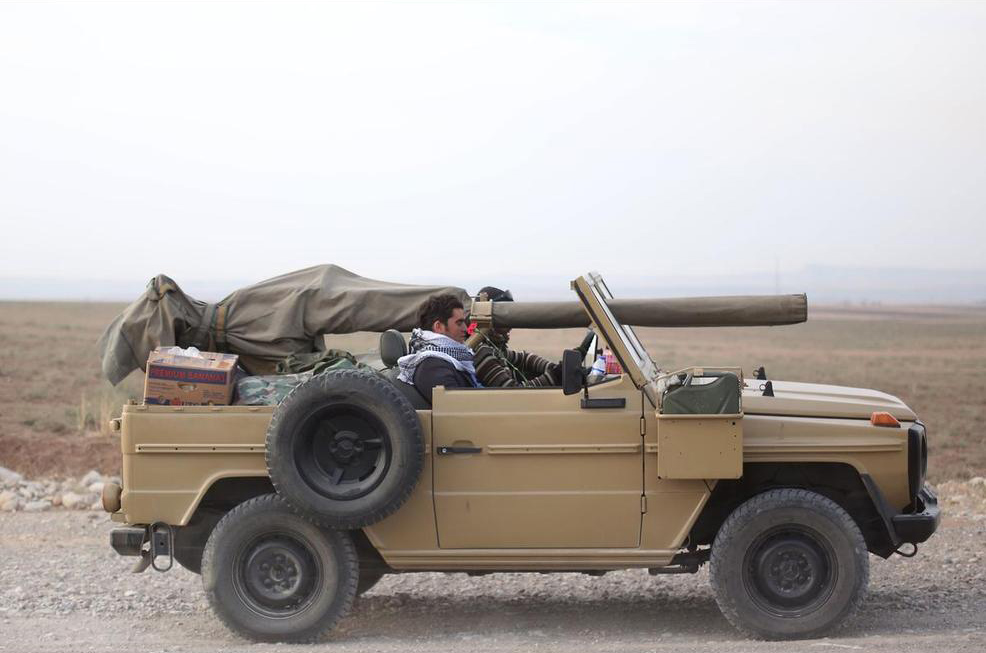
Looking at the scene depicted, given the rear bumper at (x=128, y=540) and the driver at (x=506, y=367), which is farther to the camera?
the driver at (x=506, y=367)

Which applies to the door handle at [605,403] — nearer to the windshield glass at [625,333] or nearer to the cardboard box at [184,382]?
the windshield glass at [625,333]

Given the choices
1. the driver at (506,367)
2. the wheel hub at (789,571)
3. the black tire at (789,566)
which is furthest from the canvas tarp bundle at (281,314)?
the wheel hub at (789,571)

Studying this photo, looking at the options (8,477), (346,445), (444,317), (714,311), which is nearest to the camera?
(714,311)

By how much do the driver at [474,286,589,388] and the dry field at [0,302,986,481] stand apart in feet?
29.0

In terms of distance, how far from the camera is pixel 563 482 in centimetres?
715

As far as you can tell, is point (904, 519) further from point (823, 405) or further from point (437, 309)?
point (437, 309)

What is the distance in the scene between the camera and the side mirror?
6852 mm

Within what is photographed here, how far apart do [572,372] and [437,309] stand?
1.08 m

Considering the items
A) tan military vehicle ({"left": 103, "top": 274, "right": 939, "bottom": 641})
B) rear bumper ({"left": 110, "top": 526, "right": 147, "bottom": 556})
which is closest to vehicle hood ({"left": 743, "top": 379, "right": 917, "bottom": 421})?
tan military vehicle ({"left": 103, "top": 274, "right": 939, "bottom": 641})

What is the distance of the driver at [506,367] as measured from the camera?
7.59 metres

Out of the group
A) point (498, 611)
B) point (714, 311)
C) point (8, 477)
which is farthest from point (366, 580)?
point (8, 477)

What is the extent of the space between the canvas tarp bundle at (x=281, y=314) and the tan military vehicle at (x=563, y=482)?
2.61 ft

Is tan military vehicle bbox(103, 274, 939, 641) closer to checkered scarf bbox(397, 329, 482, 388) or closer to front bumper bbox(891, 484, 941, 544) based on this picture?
front bumper bbox(891, 484, 941, 544)

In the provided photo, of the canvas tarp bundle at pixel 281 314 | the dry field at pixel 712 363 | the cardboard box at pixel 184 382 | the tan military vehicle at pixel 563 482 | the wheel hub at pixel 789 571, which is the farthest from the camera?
the dry field at pixel 712 363
